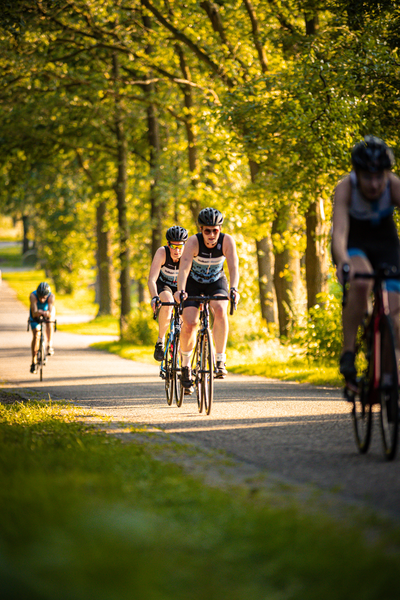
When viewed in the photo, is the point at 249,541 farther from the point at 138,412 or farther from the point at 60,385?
the point at 60,385

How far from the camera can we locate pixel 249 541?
346cm

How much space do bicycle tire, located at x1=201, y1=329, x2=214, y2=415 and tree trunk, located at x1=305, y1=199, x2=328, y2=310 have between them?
8.29 m

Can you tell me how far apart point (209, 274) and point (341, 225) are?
3.26 metres

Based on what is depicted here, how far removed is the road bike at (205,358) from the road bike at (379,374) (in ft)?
8.75

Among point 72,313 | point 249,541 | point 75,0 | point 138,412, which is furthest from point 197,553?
point 72,313

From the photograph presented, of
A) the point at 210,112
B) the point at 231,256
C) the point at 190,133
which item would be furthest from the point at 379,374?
the point at 190,133

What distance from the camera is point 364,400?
5328mm

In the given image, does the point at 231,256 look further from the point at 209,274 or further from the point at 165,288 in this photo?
the point at 165,288

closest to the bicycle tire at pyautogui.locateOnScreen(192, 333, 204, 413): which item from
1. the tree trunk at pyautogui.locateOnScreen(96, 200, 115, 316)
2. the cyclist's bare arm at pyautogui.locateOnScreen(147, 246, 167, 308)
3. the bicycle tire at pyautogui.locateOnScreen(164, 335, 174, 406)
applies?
the bicycle tire at pyautogui.locateOnScreen(164, 335, 174, 406)

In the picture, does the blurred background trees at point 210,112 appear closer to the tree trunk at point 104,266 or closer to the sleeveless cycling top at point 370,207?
the tree trunk at point 104,266

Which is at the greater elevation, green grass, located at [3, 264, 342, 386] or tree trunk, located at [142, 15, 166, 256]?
tree trunk, located at [142, 15, 166, 256]

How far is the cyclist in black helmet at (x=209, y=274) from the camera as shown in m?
8.24

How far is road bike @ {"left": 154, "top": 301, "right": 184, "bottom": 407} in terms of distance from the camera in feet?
29.8

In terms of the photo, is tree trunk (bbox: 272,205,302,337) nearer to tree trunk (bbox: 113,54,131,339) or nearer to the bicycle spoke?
tree trunk (bbox: 113,54,131,339)
